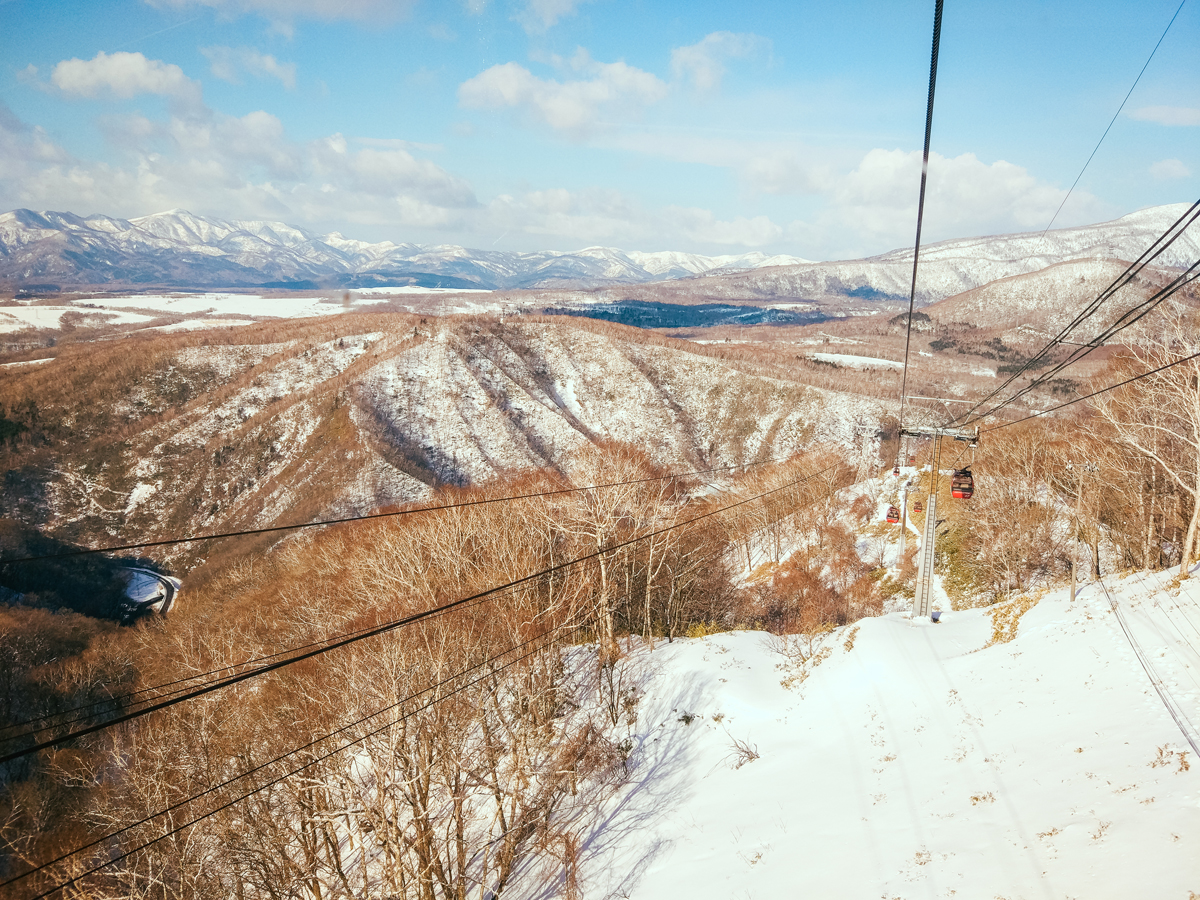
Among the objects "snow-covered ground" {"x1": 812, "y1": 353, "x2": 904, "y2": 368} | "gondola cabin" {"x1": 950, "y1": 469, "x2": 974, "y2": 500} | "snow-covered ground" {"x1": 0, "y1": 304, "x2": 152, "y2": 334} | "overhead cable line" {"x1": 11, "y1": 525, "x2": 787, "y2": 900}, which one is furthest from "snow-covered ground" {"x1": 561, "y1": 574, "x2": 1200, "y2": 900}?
"snow-covered ground" {"x1": 0, "y1": 304, "x2": 152, "y2": 334}

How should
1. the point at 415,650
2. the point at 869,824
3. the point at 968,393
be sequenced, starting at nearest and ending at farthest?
the point at 869,824 < the point at 415,650 < the point at 968,393

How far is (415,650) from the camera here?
69.2ft

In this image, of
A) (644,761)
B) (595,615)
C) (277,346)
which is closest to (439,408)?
(277,346)

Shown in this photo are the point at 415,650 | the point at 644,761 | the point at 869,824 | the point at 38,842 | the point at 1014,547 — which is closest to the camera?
the point at 869,824

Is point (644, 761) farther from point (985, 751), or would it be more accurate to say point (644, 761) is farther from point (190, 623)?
point (190, 623)

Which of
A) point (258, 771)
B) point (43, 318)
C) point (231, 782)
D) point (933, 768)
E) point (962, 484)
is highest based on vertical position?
point (43, 318)

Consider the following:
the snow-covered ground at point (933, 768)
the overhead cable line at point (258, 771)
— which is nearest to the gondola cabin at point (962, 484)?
the snow-covered ground at point (933, 768)

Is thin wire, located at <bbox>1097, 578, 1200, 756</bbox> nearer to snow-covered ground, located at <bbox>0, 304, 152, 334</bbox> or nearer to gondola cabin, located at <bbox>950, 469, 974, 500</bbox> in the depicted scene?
Result: gondola cabin, located at <bbox>950, 469, 974, 500</bbox>

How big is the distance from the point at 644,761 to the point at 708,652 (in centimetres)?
728

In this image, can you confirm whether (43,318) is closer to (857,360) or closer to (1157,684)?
(1157,684)

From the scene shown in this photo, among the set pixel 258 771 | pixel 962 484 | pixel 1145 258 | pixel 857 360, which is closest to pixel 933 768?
pixel 1145 258

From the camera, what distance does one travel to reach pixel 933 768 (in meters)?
18.8

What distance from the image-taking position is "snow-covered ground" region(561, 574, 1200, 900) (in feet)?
44.5

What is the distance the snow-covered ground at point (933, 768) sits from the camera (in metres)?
13.6
